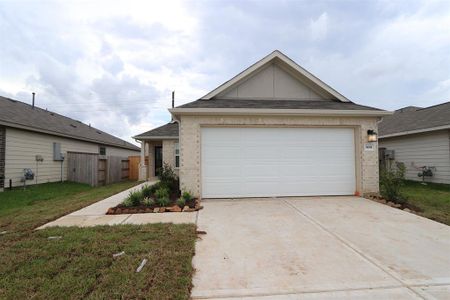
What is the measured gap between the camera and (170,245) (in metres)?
3.61

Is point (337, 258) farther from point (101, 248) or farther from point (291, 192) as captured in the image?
point (291, 192)

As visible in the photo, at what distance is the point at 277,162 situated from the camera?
7617 millimetres

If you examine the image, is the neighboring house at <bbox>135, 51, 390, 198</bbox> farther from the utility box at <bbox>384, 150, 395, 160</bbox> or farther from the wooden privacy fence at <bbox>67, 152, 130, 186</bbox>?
the wooden privacy fence at <bbox>67, 152, 130, 186</bbox>

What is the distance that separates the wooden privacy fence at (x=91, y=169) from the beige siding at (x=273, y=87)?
8553 millimetres

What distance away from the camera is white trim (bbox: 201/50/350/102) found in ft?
28.5

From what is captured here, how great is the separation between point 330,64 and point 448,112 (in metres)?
5.90

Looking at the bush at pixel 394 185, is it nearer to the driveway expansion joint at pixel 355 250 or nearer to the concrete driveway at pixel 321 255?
the concrete driveway at pixel 321 255

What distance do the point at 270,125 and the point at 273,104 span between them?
1.02 meters

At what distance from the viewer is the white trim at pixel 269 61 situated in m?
8.67

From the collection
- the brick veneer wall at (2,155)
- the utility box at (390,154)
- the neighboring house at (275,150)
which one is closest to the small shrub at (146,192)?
the neighboring house at (275,150)

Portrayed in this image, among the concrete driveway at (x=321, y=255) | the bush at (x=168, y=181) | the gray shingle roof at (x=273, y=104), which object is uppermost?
the gray shingle roof at (x=273, y=104)

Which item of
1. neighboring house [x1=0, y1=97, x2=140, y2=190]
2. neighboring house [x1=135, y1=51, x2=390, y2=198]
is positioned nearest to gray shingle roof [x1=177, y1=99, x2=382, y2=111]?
neighboring house [x1=135, y1=51, x2=390, y2=198]

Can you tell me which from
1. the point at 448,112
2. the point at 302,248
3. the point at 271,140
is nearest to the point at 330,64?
the point at 448,112

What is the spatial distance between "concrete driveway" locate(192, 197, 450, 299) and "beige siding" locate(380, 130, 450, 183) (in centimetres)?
693
